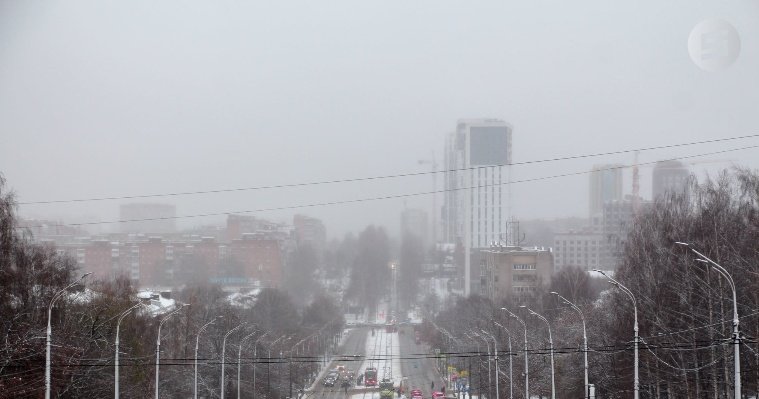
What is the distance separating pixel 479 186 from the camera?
15025cm

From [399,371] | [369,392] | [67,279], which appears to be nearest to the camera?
[67,279]

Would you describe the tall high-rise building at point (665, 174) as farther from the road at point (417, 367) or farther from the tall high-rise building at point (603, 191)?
the road at point (417, 367)

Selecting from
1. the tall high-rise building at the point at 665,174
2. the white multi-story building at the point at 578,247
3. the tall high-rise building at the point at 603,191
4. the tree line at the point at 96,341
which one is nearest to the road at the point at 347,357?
the tree line at the point at 96,341

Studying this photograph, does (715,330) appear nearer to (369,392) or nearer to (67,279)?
(67,279)

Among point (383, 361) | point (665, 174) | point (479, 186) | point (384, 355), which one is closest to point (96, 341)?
point (384, 355)

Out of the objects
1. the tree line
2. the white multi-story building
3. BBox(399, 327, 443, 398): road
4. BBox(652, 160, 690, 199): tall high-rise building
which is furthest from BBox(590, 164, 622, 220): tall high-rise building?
the tree line

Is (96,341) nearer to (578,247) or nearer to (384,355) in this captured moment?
(384,355)

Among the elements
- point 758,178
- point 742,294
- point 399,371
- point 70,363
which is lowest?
point 399,371

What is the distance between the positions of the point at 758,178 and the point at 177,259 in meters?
63.3

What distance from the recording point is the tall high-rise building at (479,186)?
146500 millimetres

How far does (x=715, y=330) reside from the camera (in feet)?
105

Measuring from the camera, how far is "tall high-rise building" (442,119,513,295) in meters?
146

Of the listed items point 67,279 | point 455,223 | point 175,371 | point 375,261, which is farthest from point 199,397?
point 455,223

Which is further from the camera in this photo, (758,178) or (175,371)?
(175,371)
